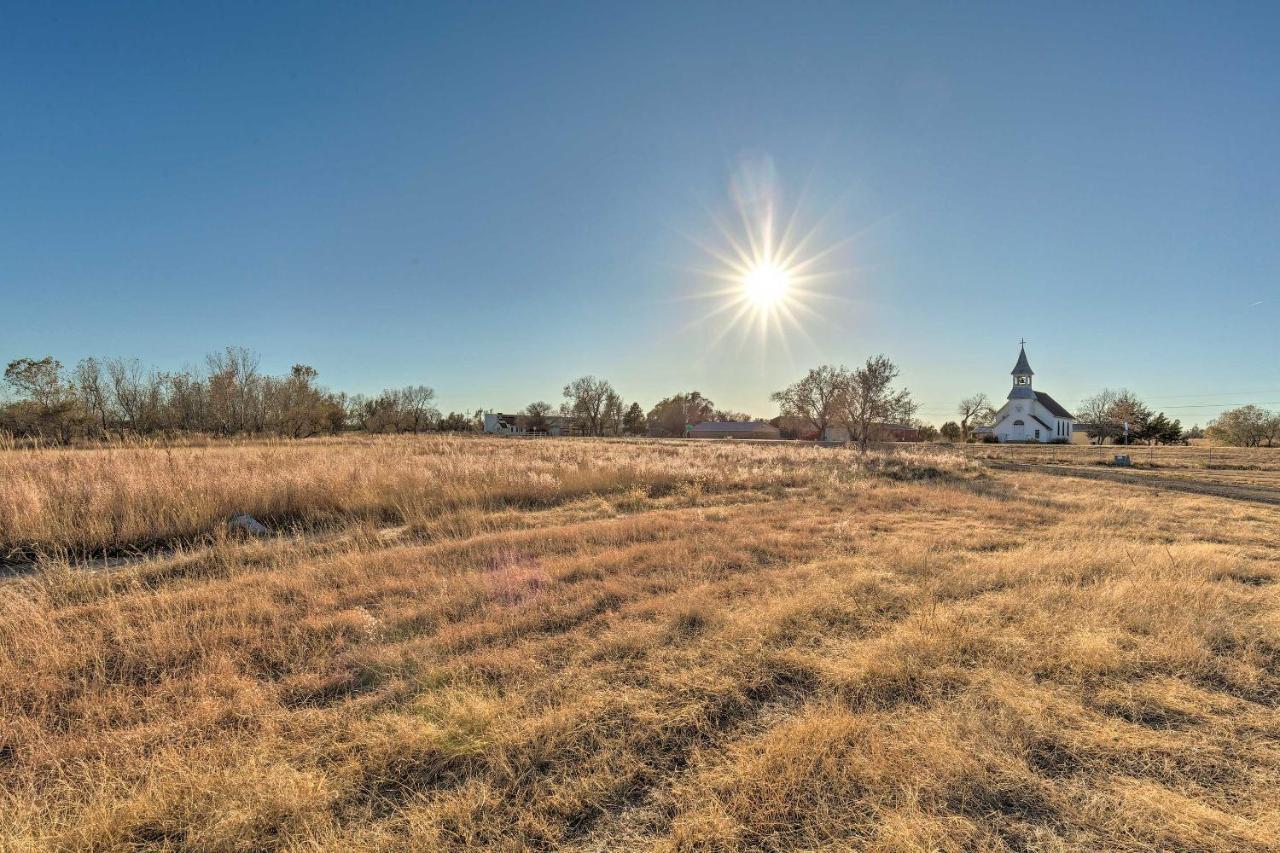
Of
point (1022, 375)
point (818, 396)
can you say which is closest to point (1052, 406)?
point (1022, 375)

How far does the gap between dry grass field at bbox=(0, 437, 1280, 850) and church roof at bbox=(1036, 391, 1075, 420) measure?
8546 cm

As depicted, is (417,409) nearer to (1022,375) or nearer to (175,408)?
(175,408)

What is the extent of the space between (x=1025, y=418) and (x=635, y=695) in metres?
85.0

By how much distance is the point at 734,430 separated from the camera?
97062mm

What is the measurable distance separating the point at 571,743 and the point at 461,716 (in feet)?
2.35

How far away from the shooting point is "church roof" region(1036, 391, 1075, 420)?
73137 millimetres

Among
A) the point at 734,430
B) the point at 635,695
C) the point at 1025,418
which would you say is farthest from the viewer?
the point at 734,430

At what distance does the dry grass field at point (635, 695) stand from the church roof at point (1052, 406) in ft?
280

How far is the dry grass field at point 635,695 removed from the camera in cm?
216

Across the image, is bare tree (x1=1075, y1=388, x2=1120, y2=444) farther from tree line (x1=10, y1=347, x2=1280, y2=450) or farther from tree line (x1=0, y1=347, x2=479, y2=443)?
tree line (x1=0, y1=347, x2=479, y2=443)

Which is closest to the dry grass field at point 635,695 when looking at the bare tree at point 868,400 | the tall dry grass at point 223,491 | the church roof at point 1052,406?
the tall dry grass at point 223,491

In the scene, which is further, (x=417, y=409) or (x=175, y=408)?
(x=417, y=409)

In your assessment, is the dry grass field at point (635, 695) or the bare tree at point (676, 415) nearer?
the dry grass field at point (635, 695)

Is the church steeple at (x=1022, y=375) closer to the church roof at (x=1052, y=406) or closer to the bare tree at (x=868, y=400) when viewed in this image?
the church roof at (x=1052, y=406)
